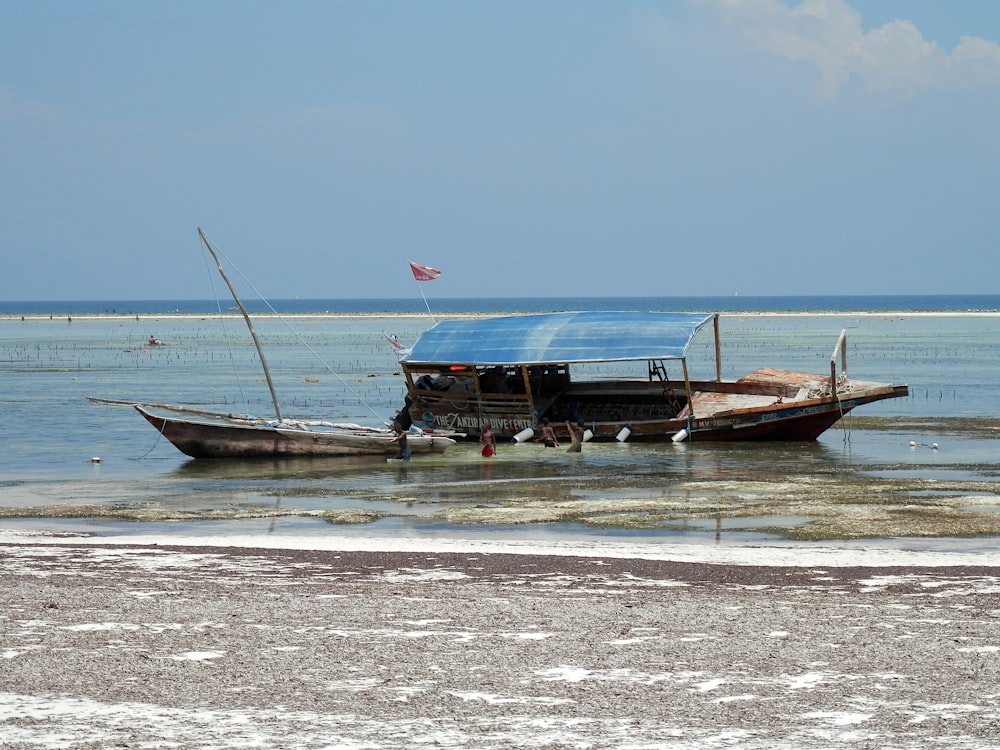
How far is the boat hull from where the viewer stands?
2806 centimetres

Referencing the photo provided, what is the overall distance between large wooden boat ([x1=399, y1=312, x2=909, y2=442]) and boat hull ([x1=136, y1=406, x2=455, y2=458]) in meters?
3.34

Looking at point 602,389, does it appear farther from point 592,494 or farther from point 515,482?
point 592,494

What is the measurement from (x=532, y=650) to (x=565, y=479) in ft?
46.3

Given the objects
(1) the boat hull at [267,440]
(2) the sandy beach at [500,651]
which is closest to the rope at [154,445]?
(1) the boat hull at [267,440]

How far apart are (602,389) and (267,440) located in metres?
9.89

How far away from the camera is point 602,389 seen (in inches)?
1332

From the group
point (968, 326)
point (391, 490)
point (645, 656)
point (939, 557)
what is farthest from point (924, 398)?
point (968, 326)

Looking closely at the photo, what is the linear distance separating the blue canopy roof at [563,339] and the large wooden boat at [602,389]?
0.03 meters

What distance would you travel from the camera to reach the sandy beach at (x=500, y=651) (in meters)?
8.48

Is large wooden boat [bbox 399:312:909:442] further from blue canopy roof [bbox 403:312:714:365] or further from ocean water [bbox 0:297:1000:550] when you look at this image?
ocean water [bbox 0:297:1000:550]

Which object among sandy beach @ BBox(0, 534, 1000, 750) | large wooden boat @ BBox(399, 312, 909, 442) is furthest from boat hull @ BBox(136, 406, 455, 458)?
sandy beach @ BBox(0, 534, 1000, 750)

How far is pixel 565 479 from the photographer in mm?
24562

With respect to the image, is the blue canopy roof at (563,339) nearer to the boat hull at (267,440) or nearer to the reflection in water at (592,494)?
the reflection in water at (592,494)

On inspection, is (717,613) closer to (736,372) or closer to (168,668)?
(168,668)
